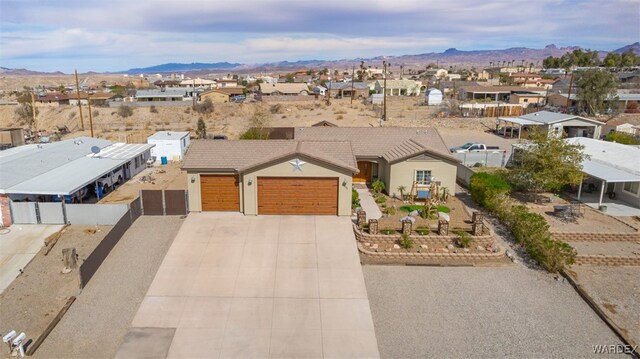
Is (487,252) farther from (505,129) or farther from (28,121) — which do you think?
(28,121)

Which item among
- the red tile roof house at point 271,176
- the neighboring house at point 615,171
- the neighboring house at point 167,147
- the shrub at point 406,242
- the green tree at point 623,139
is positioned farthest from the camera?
the green tree at point 623,139

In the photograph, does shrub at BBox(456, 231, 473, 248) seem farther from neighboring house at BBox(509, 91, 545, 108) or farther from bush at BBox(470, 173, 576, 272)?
neighboring house at BBox(509, 91, 545, 108)

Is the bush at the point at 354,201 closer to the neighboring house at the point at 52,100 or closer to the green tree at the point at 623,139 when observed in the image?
the green tree at the point at 623,139

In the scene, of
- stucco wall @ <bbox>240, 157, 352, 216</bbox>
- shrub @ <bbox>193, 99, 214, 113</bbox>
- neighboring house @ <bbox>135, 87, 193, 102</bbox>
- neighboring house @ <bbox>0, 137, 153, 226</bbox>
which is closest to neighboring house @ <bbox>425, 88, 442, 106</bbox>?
shrub @ <bbox>193, 99, 214, 113</bbox>

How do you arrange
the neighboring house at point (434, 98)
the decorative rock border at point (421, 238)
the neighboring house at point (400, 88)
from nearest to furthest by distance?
the decorative rock border at point (421, 238), the neighboring house at point (434, 98), the neighboring house at point (400, 88)

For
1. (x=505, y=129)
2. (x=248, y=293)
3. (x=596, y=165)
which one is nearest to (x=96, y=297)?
(x=248, y=293)

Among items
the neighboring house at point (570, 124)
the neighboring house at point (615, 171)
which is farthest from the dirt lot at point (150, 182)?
the neighboring house at point (570, 124)
